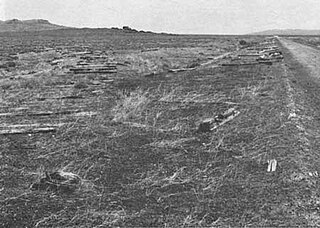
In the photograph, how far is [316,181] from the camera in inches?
330

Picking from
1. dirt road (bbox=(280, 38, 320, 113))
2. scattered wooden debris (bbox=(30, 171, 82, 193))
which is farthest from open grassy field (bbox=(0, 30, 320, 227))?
dirt road (bbox=(280, 38, 320, 113))

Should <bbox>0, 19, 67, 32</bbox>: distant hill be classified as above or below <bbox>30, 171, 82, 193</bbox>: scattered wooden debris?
below

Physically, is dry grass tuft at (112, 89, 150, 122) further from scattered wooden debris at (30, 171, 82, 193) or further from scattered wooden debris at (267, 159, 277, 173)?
scattered wooden debris at (267, 159, 277, 173)

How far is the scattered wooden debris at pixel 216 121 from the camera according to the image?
511 inches

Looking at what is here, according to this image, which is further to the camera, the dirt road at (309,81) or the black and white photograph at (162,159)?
the dirt road at (309,81)

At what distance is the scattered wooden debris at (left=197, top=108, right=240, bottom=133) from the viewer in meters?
13.0

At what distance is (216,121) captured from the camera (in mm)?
13680

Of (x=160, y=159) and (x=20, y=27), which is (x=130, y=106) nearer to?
(x=160, y=159)

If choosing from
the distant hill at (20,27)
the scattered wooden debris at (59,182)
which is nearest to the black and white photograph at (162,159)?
the scattered wooden debris at (59,182)

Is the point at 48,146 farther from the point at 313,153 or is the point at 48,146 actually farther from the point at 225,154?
the point at 313,153

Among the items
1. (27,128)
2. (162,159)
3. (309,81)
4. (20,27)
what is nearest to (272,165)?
(162,159)

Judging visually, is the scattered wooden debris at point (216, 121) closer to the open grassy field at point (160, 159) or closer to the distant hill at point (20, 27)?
the open grassy field at point (160, 159)

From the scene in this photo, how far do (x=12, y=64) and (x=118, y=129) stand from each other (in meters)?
25.2

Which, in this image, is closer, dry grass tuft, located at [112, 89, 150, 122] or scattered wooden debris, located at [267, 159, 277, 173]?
scattered wooden debris, located at [267, 159, 277, 173]
